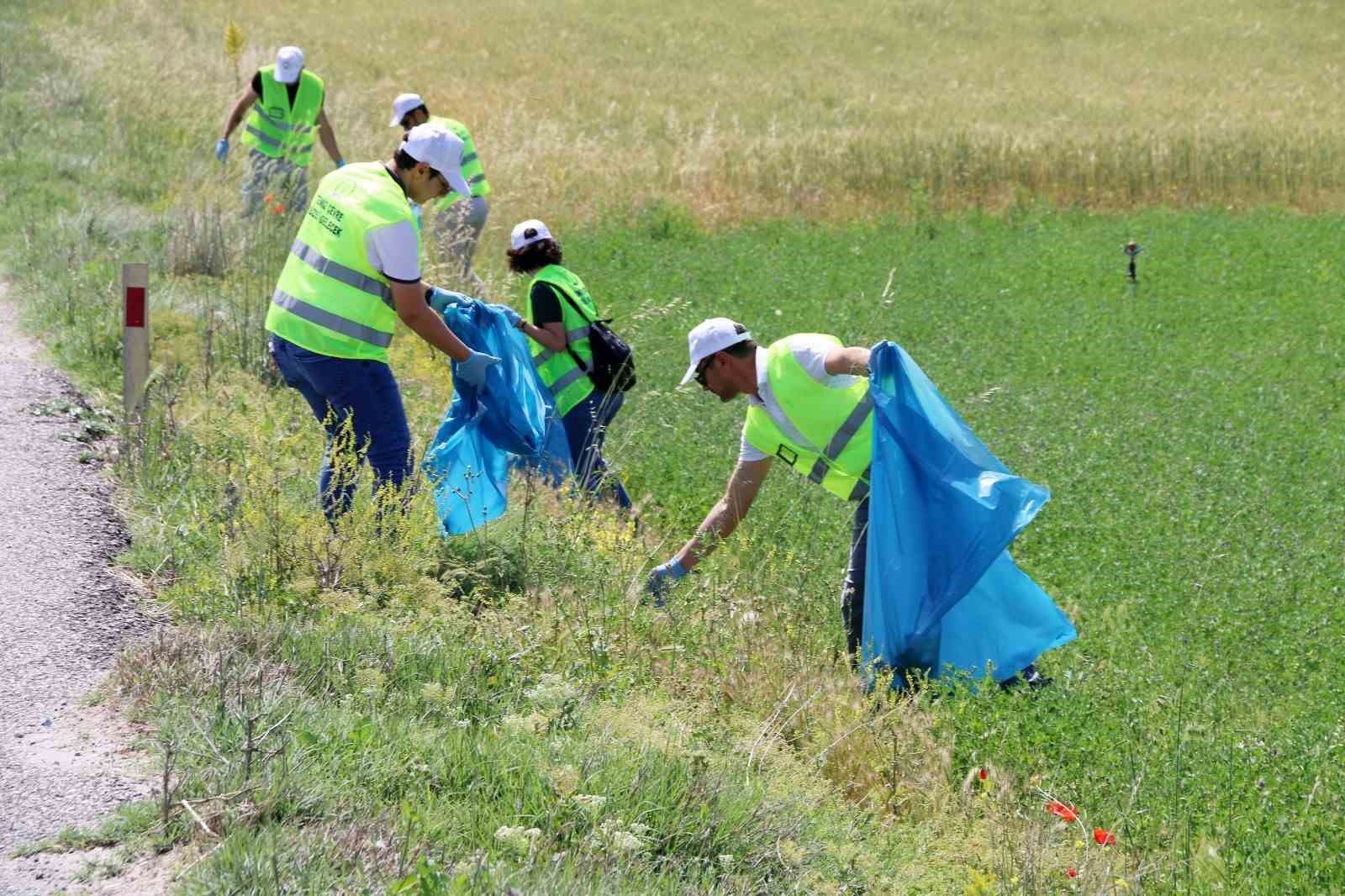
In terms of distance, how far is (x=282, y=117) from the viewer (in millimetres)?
11695

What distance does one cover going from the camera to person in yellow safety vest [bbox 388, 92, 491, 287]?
10180 millimetres

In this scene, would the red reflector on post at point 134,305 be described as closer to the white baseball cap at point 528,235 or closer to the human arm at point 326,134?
the white baseball cap at point 528,235

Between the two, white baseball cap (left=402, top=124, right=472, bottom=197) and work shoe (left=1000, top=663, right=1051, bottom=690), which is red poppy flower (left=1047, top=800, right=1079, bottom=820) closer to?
work shoe (left=1000, top=663, right=1051, bottom=690)

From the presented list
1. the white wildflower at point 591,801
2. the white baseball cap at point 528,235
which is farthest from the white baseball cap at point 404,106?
the white wildflower at point 591,801

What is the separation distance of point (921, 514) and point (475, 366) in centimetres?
192

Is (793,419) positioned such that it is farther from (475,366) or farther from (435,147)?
(435,147)

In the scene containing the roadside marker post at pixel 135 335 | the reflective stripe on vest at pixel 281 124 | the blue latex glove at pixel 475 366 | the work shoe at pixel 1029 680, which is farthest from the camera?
the reflective stripe on vest at pixel 281 124

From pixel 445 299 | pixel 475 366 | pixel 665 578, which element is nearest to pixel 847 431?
pixel 665 578

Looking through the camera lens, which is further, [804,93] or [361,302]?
[804,93]

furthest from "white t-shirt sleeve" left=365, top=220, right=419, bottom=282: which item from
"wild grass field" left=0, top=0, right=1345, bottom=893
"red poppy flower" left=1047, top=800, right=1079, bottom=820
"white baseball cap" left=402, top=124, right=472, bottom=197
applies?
"red poppy flower" left=1047, top=800, right=1079, bottom=820

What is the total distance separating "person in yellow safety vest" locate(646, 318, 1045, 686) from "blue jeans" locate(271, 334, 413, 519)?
45.5 inches

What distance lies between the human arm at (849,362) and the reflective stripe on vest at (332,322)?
5.53 feet

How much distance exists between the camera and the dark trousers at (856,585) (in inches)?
232

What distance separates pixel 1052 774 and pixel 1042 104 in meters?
23.0
